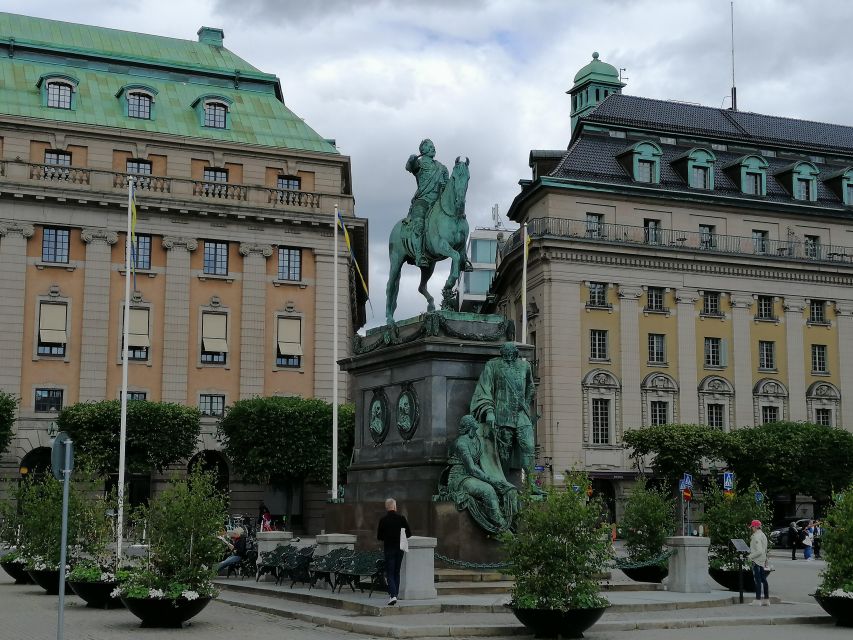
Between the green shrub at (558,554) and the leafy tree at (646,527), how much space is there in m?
7.56

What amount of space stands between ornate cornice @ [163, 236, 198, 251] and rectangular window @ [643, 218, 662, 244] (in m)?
25.6

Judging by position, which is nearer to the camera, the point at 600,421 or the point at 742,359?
the point at 600,421

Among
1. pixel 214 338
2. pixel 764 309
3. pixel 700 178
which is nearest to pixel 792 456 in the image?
pixel 764 309

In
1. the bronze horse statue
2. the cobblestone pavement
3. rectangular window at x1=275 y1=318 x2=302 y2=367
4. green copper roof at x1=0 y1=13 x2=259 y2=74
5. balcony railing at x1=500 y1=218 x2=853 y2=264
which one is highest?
green copper roof at x1=0 y1=13 x2=259 y2=74

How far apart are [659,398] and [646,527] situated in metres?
43.6

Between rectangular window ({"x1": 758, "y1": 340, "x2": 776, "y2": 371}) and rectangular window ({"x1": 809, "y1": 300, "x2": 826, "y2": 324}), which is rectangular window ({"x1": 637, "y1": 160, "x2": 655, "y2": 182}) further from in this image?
rectangular window ({"x1": 809, "y1": 300, "x2": 826, "y2": 324})

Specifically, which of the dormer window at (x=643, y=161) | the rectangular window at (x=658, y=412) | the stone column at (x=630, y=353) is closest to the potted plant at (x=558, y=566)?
the stone column at (x=630, y=353)

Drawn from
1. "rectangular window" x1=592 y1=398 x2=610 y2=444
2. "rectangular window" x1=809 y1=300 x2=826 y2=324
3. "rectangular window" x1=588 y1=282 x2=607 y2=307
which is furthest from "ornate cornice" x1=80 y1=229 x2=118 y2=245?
"rectangular window" x1=809 y1=300 x2=826 y2=324

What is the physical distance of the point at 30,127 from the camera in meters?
56.8

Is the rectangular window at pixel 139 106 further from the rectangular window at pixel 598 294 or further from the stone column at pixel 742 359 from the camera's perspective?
the stone column at pixel 742 359

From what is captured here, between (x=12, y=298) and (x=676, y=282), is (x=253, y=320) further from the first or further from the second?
(x=676, y=282)

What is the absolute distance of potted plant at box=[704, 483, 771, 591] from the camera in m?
23.2

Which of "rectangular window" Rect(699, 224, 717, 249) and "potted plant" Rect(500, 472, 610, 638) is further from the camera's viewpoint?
"rectangular window" Rect(699, 224, 717, 249)

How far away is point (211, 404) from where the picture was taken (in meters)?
57.6
